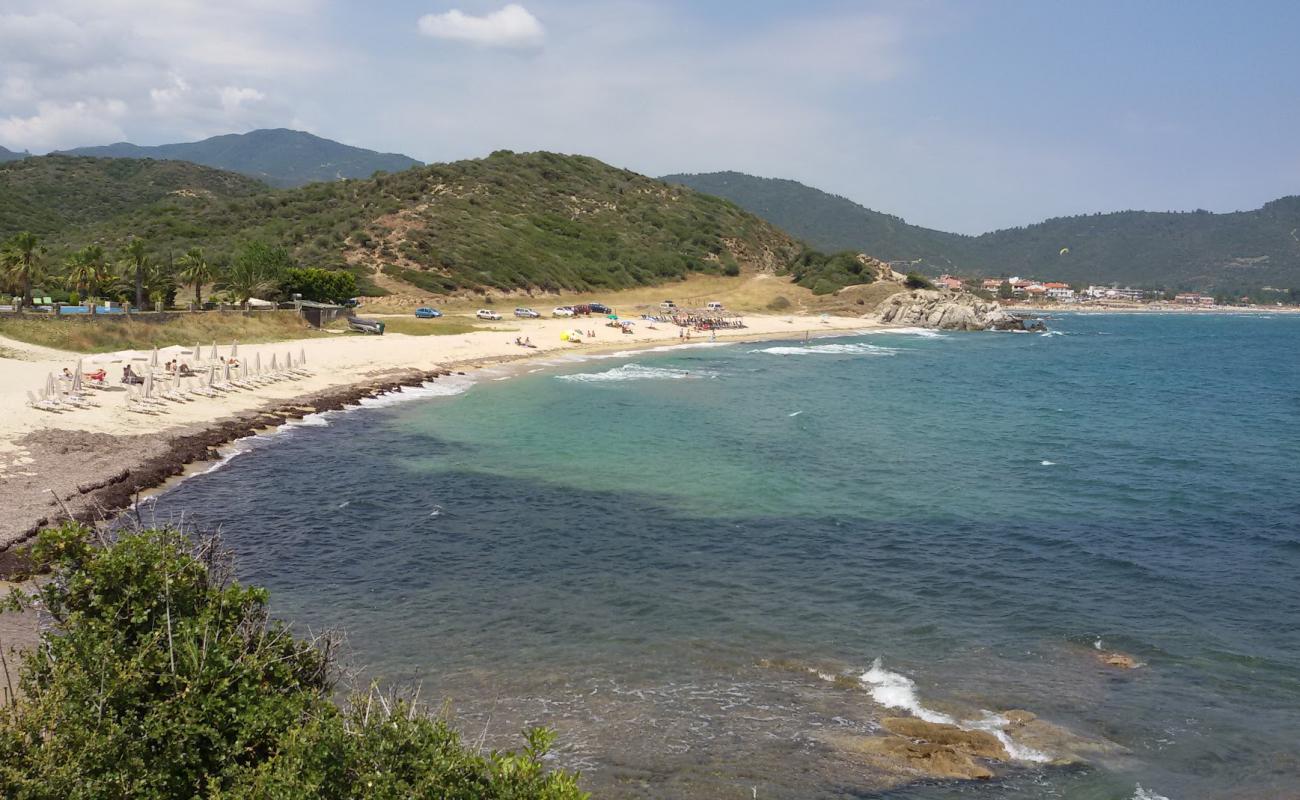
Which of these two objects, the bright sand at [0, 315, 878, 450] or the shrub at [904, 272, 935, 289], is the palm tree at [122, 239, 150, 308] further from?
the shrub at [904, 272, 935, 289]

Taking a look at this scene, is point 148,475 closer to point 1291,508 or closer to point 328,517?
point 328,517

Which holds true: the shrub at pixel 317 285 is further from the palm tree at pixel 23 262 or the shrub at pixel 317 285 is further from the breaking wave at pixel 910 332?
the breaking wave at pixel 910 332

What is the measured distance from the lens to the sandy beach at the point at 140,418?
73.3 ft

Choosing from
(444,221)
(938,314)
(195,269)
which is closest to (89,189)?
(444,221)

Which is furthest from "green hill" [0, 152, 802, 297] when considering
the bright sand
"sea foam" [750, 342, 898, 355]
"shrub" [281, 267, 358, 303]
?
"sea foam" [750, 342, 898, 355]

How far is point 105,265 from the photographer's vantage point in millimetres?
55531

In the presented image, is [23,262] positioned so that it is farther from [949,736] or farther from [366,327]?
[949,736]

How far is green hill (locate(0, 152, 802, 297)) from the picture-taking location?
95625 mm

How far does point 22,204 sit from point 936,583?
122229 millimetres

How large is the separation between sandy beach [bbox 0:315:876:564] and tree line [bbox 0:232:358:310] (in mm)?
6874

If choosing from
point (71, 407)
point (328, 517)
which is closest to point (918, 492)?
point (328, 517)

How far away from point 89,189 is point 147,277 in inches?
3602

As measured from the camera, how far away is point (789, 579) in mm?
20297

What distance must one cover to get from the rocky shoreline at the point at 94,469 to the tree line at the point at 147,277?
21.5 meters
